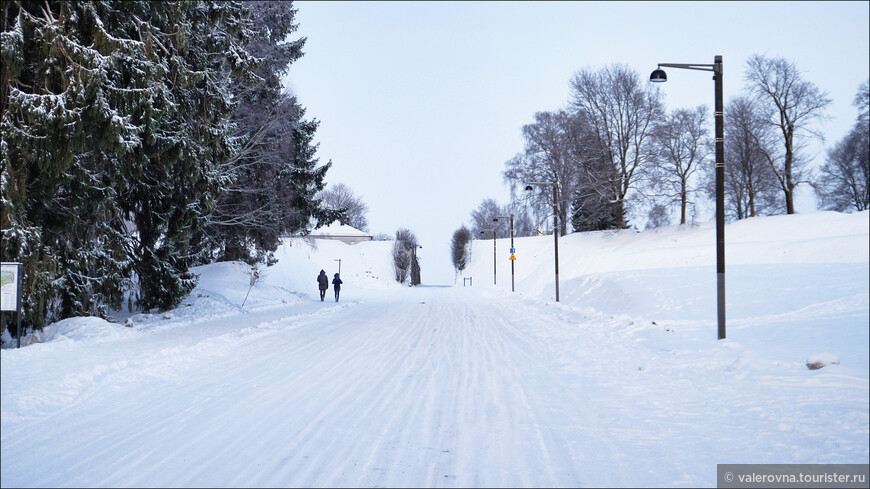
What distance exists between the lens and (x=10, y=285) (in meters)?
8.55

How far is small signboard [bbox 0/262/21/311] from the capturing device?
8.48 metres

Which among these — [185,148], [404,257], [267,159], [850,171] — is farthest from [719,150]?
[404,257]

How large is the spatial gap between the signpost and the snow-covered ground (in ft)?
2.94

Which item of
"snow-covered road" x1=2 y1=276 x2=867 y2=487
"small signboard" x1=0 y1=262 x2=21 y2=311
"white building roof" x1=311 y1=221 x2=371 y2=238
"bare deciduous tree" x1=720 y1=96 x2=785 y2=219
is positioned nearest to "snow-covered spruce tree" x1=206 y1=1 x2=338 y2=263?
"small signboard" x1=0 y1=262 x2=21 y2=311

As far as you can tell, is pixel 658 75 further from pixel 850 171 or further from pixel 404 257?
pixel 404 257

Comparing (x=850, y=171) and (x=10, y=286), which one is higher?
(x=850, y=171)

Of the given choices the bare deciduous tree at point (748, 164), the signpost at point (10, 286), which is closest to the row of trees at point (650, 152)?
the bare deciduous tree at point (748, 164)

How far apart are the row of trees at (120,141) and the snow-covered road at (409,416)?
9.76 ft

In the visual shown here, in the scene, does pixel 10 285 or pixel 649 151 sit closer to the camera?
pixel 10 285

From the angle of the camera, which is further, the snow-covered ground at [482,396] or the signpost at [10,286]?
the signpost at [10,286]

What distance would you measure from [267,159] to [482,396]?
17577mm

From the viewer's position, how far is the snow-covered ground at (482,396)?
4.78m

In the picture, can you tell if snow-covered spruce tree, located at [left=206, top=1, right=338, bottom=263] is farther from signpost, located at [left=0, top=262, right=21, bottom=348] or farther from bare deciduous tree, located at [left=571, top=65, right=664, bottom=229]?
bare deciduous tree, located at [left=571, top=65, right=664, bottom=229]

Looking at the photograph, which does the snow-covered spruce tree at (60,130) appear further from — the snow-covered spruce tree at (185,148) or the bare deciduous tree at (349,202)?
the bare deciduous tree at (349,202)
